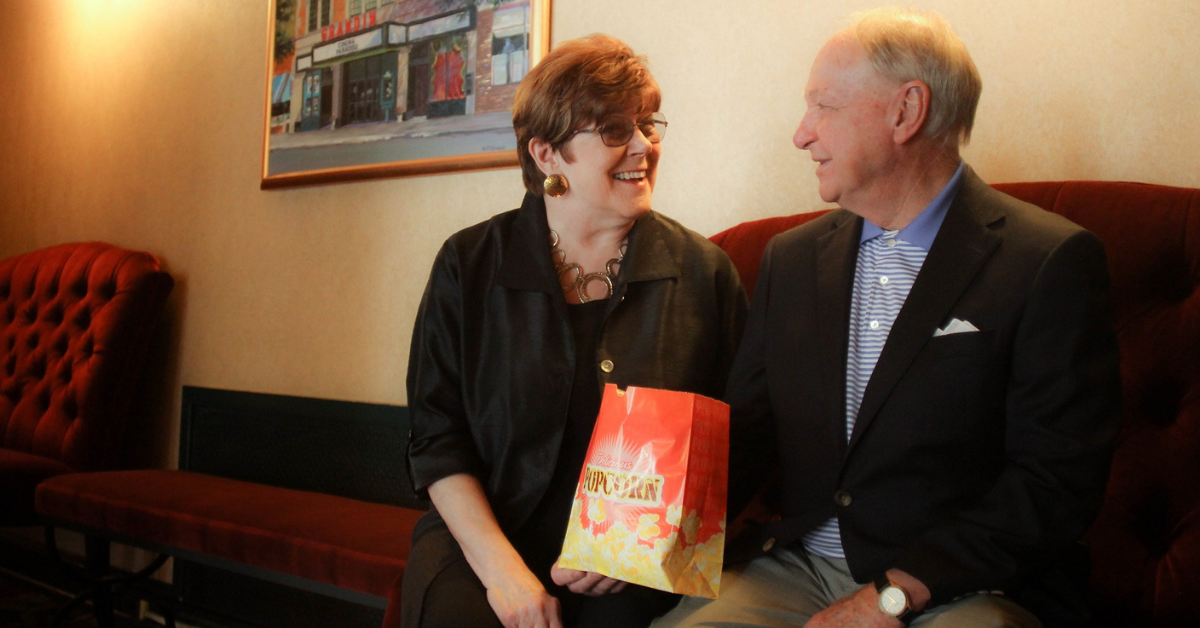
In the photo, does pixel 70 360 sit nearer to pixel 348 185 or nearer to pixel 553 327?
pixel 348 185

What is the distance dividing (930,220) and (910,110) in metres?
0.17

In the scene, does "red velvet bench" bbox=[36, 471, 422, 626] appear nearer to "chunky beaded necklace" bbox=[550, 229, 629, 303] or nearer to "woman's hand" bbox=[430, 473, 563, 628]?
"woman's hand" bbox=[430, 473, 563, 628]

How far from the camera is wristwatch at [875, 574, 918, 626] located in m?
1.13

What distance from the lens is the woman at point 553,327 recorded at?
1562mm

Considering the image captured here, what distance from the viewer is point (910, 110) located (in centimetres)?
134

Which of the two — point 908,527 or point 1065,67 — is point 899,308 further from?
point 1065,67

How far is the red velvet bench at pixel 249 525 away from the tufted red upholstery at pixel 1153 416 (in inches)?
51.0

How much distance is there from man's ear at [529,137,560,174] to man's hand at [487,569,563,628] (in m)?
0.77

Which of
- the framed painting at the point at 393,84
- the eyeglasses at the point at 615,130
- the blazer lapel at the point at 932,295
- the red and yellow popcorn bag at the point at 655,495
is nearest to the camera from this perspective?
the red and yellow popcorn bag at the point at 655,495

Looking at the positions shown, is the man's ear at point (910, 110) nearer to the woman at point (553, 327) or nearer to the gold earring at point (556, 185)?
the woman at point (553, 327)

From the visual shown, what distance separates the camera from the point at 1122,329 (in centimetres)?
150

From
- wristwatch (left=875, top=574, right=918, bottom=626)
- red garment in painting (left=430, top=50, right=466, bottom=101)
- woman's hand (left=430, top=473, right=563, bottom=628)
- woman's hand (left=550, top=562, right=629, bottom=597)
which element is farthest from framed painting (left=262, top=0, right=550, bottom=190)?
wristwatch (left=875, top=574, right=918, bottom=626)

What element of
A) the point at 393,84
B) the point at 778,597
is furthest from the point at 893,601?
the point at 393,84

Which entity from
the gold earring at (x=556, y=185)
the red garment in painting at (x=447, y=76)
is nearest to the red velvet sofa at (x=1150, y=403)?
the gold earring at (x=556, y=185)
